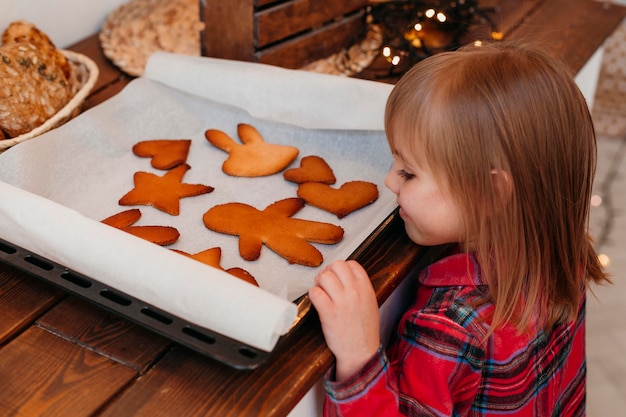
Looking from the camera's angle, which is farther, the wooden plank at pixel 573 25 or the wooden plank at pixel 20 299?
the wooden plank at pixel 573 25

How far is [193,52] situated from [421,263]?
755 mm

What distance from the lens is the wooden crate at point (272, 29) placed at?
136 cm

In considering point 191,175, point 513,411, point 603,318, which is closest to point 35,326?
point 191,175

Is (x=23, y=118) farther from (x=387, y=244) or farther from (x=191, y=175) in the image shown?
(x=387, y=244)

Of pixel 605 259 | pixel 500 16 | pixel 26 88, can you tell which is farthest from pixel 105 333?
pixel 605 259

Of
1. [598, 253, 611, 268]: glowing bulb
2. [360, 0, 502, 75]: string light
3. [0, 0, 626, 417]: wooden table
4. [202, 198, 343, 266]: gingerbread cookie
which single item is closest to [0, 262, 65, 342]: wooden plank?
[0, 0, 626, 417]: wooden table

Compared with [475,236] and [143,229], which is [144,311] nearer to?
[143,229]

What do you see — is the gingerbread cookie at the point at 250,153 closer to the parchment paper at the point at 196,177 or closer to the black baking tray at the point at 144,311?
the parchment paper at the point at 196,177

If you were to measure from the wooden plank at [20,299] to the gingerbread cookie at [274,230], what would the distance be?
251 millimetres

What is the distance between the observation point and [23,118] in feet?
3.67

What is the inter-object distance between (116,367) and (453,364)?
40 cm

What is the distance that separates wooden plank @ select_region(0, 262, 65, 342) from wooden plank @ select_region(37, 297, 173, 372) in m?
0.02

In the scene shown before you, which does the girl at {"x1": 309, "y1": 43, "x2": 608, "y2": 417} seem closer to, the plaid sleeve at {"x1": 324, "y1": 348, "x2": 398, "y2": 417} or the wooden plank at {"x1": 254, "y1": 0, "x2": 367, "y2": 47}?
the plaid sleeve at {"x1": 324, "y1": 348, "x2": 398, "y2": 417}

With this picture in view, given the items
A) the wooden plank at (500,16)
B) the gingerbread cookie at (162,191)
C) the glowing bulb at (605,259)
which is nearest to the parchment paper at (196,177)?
the gingerbread cookie at (162,191)
